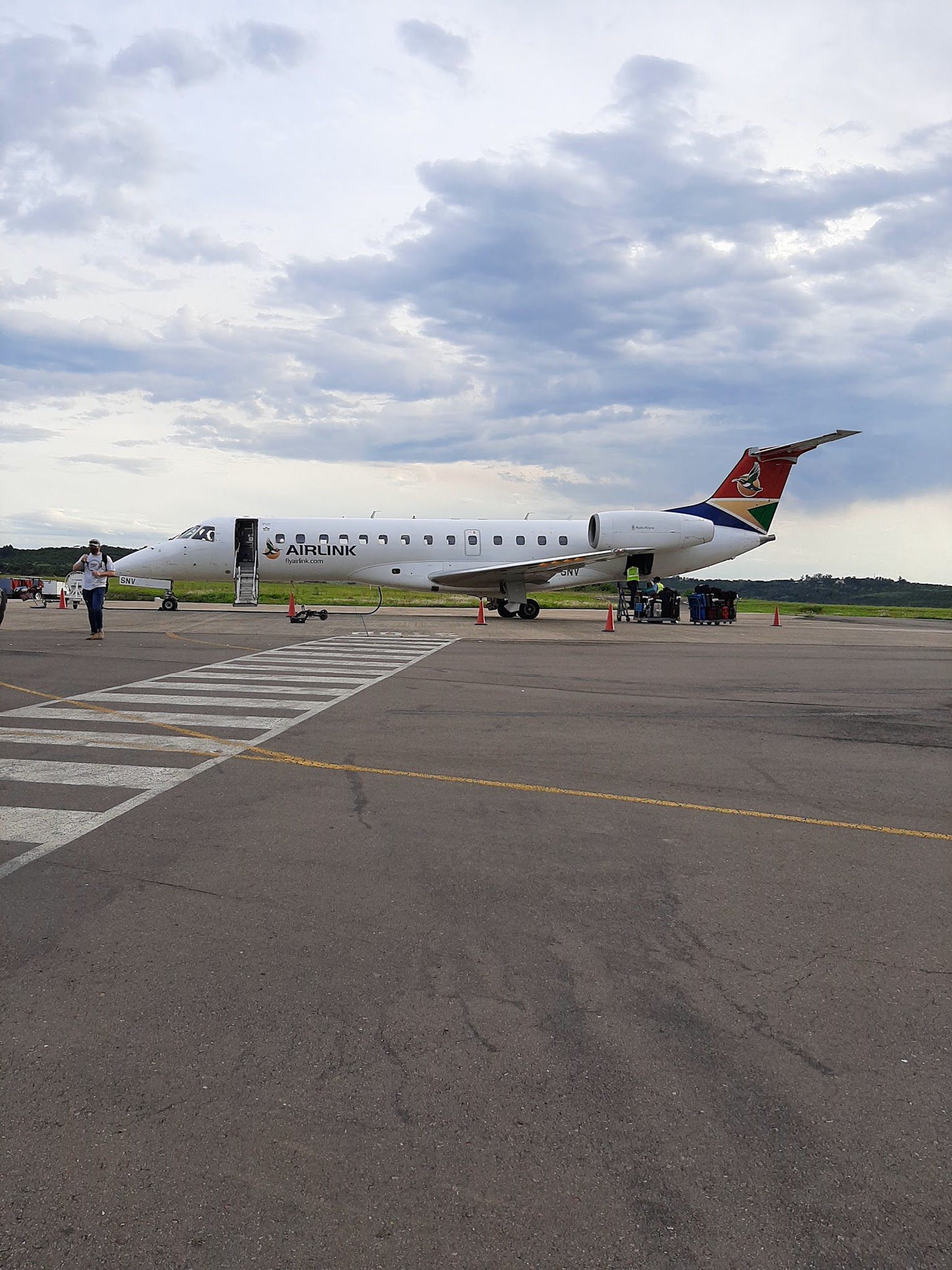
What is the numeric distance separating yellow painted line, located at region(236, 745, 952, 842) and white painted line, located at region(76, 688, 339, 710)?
250 centimetres

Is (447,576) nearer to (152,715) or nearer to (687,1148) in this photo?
(152,715)

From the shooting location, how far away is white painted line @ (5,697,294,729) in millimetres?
9281

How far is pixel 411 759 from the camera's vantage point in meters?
7.85

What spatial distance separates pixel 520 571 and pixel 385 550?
466cm

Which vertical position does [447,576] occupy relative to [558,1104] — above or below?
above

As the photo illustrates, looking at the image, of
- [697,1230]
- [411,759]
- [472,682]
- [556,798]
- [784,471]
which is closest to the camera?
[697,1230]

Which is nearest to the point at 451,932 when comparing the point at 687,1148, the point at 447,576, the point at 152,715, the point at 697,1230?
the point at 687,1148

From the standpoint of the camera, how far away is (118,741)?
8312mm

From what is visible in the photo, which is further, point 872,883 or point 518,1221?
point 872,883

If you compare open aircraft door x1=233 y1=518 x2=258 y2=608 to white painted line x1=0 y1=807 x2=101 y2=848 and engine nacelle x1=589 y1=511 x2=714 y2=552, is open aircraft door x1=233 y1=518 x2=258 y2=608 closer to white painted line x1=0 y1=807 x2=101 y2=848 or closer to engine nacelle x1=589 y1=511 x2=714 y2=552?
engine nacelle x1=589 y1=511 x2=714 y2=552

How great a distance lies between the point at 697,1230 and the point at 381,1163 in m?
0.90

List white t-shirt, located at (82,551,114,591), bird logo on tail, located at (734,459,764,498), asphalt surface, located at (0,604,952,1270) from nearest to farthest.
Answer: asphalt surface, located at (0,604,952,1270) < white t-shirt, located at (82,551,114,591) < bird logo on tail, located at (734,459,764,498)


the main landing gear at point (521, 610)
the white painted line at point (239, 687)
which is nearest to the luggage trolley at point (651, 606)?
the main landing gear at point (521, 610)

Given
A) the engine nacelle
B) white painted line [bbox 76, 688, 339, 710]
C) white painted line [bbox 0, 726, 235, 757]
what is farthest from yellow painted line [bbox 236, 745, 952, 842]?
the engine nacelle
